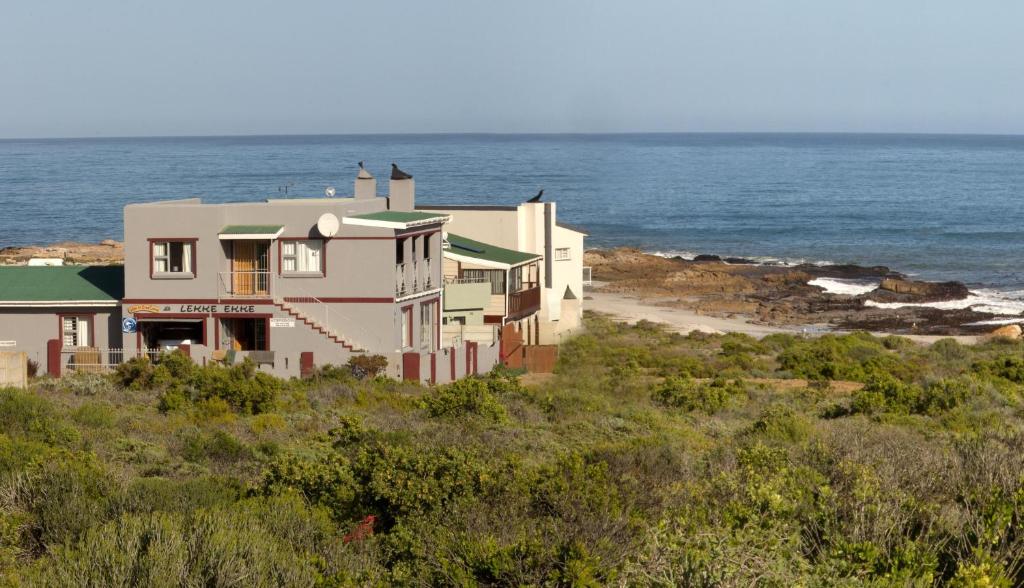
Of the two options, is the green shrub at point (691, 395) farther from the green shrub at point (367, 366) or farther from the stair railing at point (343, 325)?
the stair railing at point (343, 325)

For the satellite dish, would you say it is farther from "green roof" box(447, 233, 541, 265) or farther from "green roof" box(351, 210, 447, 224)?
"green roof" box(447, 233, 541, 265)

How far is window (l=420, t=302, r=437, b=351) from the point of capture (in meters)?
31.3

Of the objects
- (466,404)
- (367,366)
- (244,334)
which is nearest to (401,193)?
(244,334)

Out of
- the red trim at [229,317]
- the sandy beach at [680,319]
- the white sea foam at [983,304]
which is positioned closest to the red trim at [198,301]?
the red trim at [229,317]

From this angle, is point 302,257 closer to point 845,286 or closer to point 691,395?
point 691,395

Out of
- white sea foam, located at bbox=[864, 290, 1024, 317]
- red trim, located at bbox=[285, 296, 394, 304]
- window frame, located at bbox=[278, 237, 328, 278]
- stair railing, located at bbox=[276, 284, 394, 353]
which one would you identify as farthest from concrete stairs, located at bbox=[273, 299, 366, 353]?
white sea foam, located at bbox=[864, 290, 1024, 317]

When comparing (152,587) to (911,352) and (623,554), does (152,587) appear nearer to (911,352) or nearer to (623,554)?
(623,554)

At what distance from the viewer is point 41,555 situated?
467 inches

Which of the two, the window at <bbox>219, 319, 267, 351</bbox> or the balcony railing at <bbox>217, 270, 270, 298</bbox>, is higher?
the balcony railing at <bbox>217, 270, 270, 298</bbox>

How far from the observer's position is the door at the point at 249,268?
96.2ft

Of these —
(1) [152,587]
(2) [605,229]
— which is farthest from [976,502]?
(2) [605,229]

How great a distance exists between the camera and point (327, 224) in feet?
94.4

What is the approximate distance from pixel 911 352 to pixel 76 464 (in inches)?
1212

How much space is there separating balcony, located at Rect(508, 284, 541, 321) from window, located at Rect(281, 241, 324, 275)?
6.78 m
